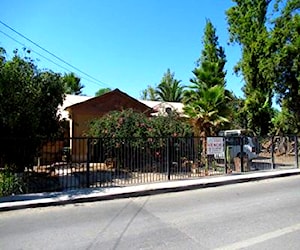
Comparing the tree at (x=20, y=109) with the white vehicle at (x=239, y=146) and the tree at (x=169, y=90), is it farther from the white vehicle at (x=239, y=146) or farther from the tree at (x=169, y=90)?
the tree at (x=169, y=90)

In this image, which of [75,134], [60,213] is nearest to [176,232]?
[60,213]

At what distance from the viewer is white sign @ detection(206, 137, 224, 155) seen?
14008mm

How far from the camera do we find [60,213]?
8180 mm

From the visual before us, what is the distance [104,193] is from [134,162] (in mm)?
3354

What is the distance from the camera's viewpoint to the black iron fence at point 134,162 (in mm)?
12234

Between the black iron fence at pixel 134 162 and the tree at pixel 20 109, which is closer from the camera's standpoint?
the tree at pixel 20 109

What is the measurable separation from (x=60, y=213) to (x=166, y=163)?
5829 millimetres

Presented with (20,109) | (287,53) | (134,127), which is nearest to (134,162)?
(134,127)

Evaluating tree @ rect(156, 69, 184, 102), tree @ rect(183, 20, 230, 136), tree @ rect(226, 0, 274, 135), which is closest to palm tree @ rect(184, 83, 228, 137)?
tree @ rect(183, 20, 230, 136)

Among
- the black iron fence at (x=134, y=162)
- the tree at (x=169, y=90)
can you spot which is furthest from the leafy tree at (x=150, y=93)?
the black iron fence at (x=134, y=162)

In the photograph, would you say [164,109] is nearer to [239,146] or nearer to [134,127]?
[134,127]

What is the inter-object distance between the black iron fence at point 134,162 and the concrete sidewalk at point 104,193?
0.98 meters

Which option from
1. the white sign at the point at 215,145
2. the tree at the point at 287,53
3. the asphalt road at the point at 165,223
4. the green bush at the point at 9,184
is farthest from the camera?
the tree at the point at 287,53

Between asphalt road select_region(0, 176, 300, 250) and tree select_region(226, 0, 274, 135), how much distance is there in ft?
60.2
